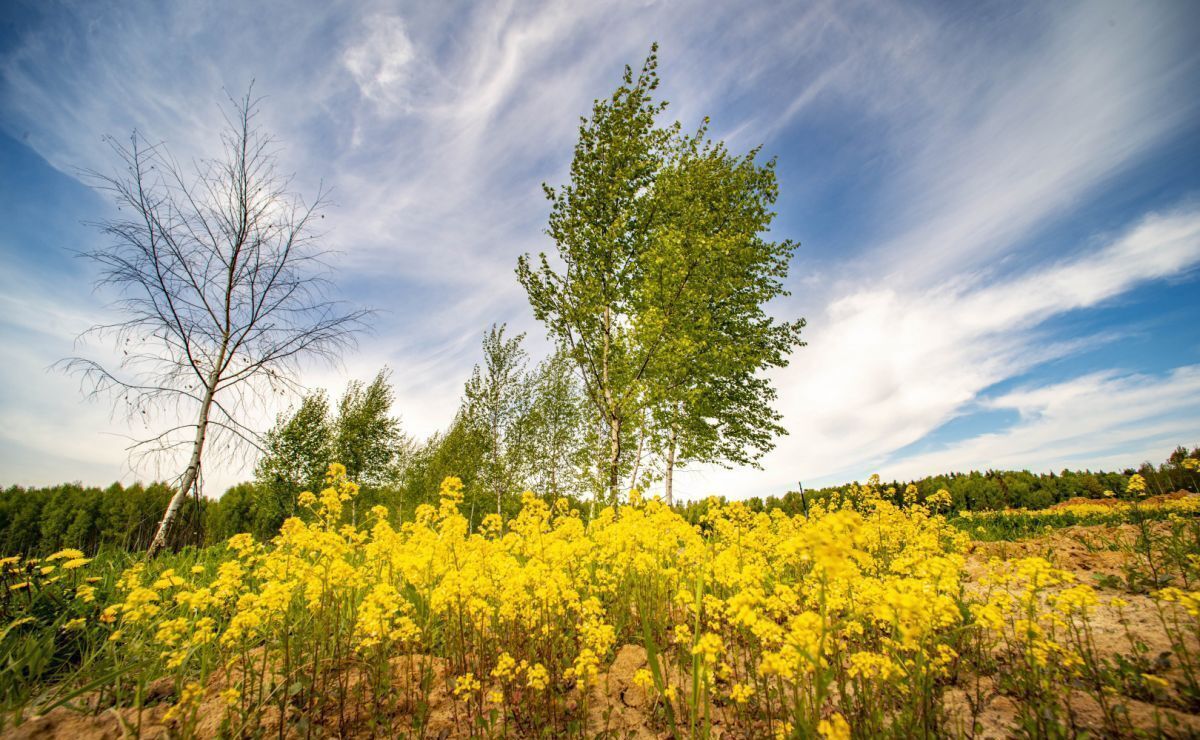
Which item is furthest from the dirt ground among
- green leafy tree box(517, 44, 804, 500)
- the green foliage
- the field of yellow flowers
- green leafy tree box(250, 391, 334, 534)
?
the green foliage

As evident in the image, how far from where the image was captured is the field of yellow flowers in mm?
2566

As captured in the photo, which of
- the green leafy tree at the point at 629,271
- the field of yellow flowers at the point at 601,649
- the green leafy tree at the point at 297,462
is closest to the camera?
the field of yellow flowers at the point at 601,649

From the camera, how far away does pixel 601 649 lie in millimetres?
3135

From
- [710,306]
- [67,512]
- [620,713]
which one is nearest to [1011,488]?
[710,306]

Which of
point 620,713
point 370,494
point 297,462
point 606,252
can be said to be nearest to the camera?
point 620,713

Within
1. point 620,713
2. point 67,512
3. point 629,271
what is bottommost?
point 620,713

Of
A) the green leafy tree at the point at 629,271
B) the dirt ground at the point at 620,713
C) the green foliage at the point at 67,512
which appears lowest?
the dirt ground at the point at 620,713

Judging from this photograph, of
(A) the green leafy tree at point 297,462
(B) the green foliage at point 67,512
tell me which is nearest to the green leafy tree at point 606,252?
(A) the green leafy tree at point 297,462

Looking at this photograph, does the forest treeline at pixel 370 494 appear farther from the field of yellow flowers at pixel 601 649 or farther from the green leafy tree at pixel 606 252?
the field of yellow flowers at pixel 601 649

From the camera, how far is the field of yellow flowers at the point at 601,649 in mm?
2566

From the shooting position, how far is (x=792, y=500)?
17078mm

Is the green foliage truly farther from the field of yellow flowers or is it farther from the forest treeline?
the field of yellow flowers

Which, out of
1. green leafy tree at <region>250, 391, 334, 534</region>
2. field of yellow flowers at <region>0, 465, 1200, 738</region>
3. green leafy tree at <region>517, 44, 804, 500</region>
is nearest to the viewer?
field of yellow flowers at <region>0, 465, 1200, 738</region>

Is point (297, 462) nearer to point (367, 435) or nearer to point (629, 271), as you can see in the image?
point (367, 435)
